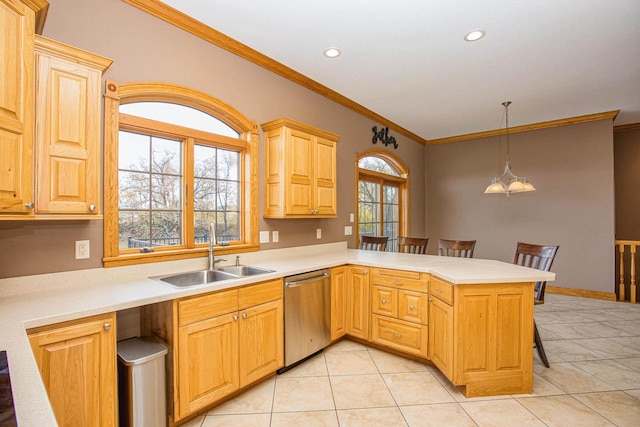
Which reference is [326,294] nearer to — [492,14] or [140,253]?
[140,253]

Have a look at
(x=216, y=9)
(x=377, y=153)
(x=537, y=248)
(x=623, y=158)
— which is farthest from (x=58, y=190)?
(x=623, y=158)

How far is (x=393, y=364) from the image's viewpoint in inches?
111

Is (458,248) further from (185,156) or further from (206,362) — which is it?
(185,156)

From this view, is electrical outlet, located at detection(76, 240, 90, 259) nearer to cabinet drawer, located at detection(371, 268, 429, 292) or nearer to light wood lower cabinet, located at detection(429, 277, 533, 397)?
cabinet drawer, located at detection(371, 268, 429, 292)

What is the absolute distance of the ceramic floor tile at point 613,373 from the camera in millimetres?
2494

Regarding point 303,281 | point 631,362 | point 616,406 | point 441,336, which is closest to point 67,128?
point 303,281

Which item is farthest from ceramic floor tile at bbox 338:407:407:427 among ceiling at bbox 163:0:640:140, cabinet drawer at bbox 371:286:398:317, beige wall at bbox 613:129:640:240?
beige wall at bbox 613:129:640:240

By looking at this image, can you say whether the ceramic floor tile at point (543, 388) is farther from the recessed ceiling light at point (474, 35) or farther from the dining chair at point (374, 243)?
the recessed ceiling light at point (474, 35)

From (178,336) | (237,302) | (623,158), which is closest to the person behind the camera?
(178,336)

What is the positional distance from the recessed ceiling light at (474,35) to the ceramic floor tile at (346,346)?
3108 millimetres

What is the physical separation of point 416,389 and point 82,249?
259 centimetres

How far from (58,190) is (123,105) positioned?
91 cm

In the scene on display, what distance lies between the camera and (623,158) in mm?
5680

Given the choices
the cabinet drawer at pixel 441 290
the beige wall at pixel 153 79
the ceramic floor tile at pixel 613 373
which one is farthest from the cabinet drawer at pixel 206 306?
the ceramic floor tile at pixel 613 373
